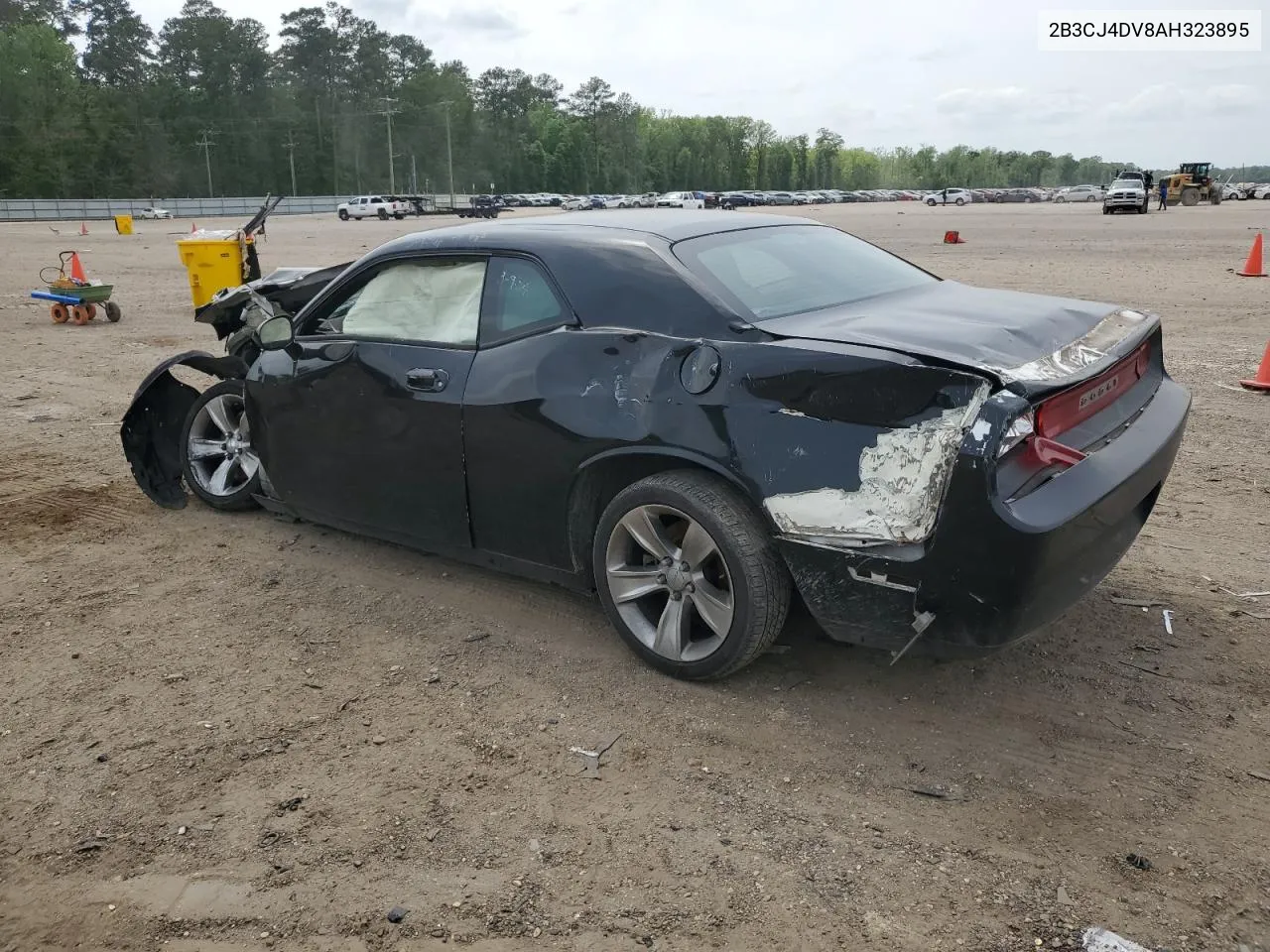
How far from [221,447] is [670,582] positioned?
3382 mm

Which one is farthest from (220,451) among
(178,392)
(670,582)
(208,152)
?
(208,152)

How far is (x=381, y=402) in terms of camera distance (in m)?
4.45

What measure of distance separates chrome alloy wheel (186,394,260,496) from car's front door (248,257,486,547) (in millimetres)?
694

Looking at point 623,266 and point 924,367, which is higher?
point 623,266

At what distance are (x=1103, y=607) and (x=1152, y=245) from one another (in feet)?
74.5

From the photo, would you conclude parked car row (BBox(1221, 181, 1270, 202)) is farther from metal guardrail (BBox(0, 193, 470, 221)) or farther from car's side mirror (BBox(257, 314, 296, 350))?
car's side mirror (BBox(257, 314, 296, 350))

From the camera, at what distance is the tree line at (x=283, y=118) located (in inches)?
3848

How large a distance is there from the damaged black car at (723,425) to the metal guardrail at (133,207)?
236ft

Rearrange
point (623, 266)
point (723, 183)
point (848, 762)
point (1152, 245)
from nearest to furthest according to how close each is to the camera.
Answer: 1. point (848, 762)
2. point (623, 266)
3. point (1152, 245)
4. point (723, 183)

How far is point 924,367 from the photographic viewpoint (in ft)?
9.83

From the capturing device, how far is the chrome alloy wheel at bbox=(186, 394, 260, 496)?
574 cm

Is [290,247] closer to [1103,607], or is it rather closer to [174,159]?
[1103,607]

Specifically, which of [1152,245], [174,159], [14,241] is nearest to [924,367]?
[1152,245]

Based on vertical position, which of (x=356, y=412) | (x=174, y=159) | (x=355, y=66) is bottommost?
(x=356, y=412)
